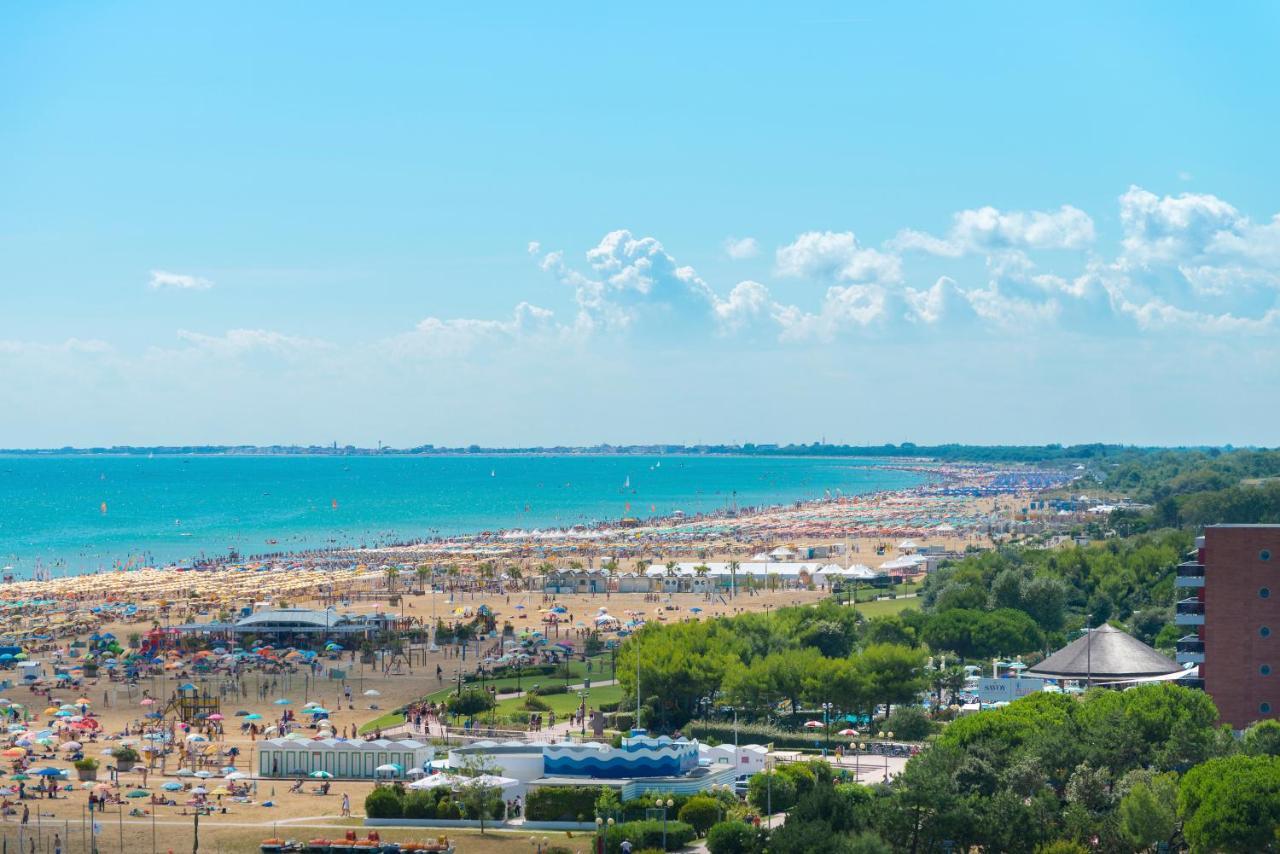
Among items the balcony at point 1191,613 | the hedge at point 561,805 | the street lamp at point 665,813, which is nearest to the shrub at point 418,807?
the hedge at point 561,805

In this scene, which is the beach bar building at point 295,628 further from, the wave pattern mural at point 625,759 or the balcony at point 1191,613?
the balcony at point 1191,613

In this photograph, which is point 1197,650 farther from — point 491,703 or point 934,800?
point 491,703

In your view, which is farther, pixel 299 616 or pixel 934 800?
pixel 299 616

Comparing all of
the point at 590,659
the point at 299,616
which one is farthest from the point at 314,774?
the point at 299,616

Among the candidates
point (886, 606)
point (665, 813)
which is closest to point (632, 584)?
point (886, 606)

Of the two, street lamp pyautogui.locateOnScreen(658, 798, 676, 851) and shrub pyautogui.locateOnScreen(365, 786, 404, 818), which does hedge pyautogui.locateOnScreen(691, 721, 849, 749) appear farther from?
shrub pyautogui.locateOnScreen(365, 786, 404, 818)

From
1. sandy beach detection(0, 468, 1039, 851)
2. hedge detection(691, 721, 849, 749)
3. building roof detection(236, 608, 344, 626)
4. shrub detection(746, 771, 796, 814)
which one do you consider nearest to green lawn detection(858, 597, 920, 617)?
sandy beach detection(0, 468, 1039, 851)
